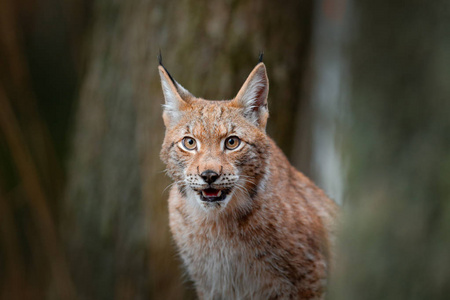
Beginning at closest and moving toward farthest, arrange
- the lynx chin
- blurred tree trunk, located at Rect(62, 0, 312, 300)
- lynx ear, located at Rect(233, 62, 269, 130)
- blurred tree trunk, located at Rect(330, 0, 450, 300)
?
blurred tree trunk, located at Rect(330, 0, 450, 300) < lynx ear, located at Rect(233, 62, 269, 130) < the lynx chin < blurred tree trunk, located at Rect(62, 0, 312, 300)

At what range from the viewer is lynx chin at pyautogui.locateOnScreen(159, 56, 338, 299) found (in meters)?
3.15

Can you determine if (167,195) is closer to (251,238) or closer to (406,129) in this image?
(251,238)

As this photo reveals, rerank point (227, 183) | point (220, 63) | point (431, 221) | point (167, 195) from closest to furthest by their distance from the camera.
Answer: point (431, 221) → point (227, 183) → point (167, 195) → point (220, 63)

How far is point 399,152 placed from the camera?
2045mm

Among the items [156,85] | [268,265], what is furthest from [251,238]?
[156,85]

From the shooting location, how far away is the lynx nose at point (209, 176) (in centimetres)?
299

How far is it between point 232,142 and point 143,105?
2.21 meters

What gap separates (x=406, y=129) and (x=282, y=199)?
7.48 ft

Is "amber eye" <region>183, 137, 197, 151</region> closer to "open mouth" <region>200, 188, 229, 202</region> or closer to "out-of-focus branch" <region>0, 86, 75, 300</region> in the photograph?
"open mouth" <region>200, 188, 229, 202</region>

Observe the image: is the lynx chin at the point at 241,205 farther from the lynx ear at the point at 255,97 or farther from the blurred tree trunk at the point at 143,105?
the blurred tree trunk at the point at 143,105

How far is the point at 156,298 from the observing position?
5871mm

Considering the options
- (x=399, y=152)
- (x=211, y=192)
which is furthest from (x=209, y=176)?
(x=399, y=152)

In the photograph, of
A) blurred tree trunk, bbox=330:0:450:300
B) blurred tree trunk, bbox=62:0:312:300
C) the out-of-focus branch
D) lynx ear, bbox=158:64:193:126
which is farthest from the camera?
the out-of-focus branch

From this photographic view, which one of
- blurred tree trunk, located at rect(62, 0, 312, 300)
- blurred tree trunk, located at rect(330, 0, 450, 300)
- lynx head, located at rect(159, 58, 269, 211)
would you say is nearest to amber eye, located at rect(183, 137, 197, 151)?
lynx head, located at rect(159, 58, 269, 211)
